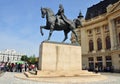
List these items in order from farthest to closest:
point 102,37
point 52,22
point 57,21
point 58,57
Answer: point 102,37 < point 57,21 < point 52,22 < point 58,57

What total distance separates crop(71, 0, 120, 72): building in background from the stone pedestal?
2375 cm

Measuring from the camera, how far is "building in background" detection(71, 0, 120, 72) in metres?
40.1

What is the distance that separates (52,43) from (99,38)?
32738 mm

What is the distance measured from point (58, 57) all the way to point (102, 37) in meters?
31.8

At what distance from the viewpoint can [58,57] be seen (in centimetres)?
1562

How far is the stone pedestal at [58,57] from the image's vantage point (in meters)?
15.1

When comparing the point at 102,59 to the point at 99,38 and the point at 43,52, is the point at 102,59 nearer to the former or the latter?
the point at 99,38

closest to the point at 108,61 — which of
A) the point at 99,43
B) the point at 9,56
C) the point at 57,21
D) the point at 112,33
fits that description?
the point at 99,43

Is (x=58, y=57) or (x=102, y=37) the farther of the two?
(x=102, y=37)

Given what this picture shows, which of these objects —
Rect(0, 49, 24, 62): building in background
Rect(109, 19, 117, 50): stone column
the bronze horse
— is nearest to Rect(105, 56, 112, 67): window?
Rect(109, 19, 117, 50): stone column

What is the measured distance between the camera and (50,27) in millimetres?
15766

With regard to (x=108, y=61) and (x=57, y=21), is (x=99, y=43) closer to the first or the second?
(x=108, y=61)

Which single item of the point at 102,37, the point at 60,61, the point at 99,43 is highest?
the point at 102,37

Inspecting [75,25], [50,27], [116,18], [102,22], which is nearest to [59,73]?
[50,27]
